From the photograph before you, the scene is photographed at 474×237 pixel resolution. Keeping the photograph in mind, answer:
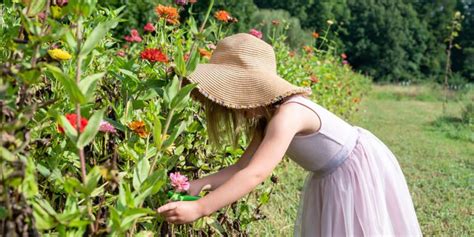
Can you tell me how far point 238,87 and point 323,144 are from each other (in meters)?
0.40

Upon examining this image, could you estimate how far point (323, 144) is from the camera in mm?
2023

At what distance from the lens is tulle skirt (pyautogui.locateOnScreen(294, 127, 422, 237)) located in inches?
82.6

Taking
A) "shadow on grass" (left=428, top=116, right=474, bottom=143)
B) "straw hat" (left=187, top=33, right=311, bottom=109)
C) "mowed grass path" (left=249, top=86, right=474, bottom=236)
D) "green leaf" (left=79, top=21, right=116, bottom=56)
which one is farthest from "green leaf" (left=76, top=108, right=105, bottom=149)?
"shadow on grass" (left=428, top=116, right=474, bottom=143)

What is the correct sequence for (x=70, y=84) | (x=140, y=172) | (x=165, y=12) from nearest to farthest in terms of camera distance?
(x=70, y=84) → (x=140, y=172) → (x=165, y=12)

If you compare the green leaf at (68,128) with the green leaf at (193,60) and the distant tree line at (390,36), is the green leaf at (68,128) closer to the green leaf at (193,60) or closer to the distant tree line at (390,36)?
the green leaf at (193,60)

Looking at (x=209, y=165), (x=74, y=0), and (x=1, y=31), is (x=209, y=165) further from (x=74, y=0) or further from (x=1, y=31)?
(x=74, y=0)

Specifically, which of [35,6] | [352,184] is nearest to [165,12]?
[352,184]

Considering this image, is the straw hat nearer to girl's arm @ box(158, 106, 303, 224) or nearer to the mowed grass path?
girl's arm @ box(158, 106, 303, 224)

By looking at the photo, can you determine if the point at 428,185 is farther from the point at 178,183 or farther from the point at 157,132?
the point at 157,132

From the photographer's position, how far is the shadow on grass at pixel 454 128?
801cm

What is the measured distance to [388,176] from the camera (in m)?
2.19

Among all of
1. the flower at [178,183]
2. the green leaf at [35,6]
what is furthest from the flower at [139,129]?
the green leaf at [35,6]

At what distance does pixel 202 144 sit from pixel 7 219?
4.22ft

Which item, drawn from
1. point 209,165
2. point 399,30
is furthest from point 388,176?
point 399,30
